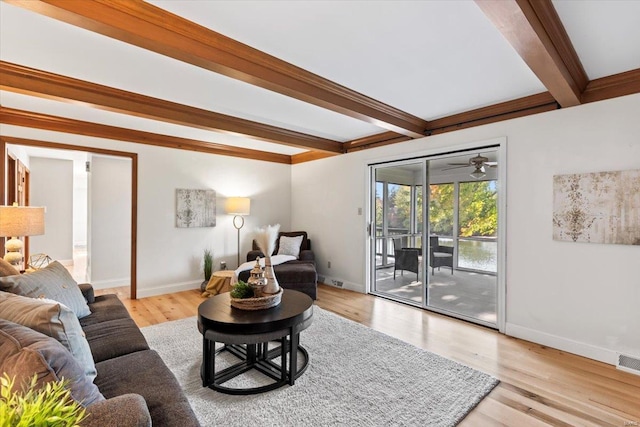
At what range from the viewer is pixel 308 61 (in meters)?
2.37

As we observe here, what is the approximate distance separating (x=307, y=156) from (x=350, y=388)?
14.3 feet

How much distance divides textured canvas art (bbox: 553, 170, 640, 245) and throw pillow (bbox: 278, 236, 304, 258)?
11.9ft

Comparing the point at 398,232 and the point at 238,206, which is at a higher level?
the point at 238,206

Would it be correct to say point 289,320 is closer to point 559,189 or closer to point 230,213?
point 559,189

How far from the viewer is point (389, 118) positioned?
3.47 meters

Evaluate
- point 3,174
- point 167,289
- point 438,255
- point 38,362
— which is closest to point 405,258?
point 438,255

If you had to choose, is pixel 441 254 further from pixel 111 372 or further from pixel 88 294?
pixel 88 294

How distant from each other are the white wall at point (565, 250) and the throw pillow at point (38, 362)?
3.62 metres

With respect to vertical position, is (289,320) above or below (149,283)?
above

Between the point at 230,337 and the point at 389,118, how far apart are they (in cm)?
279

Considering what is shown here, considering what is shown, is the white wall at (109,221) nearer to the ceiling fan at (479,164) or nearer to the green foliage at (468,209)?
the green foliage at (468,209)

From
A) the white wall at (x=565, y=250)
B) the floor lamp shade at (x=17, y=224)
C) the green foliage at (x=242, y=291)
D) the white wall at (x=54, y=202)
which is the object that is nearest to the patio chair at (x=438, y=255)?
the white wall at (x=565, y=250)

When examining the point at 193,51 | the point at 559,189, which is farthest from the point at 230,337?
the point at 559,189

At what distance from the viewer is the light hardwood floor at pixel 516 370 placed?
196 centimetres
